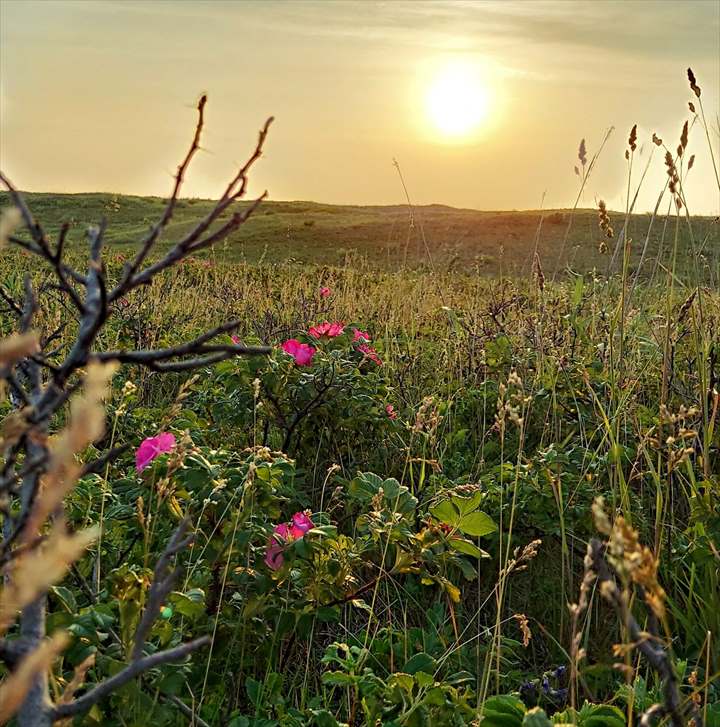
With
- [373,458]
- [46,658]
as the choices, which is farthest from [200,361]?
[373,458]

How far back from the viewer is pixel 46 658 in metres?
0.52

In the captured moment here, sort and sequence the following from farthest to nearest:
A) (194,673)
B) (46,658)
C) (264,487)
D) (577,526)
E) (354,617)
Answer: (577,526) → (354,617) → (264,487) → (194,673) → (46,658)

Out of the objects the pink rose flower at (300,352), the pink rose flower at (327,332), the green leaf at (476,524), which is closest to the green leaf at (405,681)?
the green leaf at (476,524)

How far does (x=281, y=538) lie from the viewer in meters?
1.91

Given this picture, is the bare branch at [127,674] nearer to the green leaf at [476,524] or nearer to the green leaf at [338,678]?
the green leaf at [338,678]

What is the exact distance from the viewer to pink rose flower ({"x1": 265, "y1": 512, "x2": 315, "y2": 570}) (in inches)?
75.6

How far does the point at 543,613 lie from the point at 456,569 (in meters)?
0.29

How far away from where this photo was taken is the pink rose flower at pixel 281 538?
192cm

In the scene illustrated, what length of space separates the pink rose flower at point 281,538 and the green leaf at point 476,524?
375 millimetres

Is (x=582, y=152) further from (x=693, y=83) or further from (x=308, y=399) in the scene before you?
(x=308, y=399)

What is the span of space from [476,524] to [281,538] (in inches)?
19.1

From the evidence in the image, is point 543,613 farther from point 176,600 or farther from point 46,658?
point 46,658

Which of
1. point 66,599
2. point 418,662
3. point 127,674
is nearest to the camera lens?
point 127,674

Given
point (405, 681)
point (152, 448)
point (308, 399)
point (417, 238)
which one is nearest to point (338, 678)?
point (405, 681)
